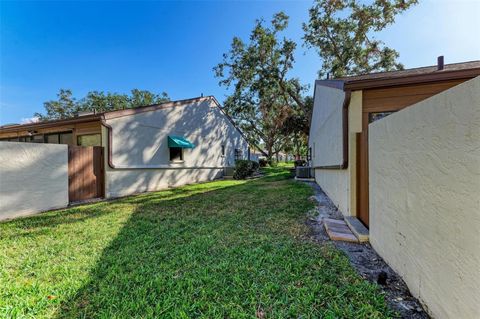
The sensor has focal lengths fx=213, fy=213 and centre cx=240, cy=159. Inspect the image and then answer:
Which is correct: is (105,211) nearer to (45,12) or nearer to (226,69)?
(45,12)

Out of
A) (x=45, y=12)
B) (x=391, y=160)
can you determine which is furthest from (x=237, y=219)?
(x=45, y=12)

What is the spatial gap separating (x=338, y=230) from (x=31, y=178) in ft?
27.0

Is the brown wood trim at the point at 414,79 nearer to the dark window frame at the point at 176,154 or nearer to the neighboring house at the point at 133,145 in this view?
the neighboring house at the point at 133,145

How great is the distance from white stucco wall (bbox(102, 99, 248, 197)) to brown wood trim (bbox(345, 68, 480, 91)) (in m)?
8.91

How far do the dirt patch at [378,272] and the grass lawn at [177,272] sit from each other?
0.48ft

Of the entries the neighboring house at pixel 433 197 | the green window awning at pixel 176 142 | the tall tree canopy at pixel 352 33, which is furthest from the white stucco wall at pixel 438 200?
the tall tree canopy at pixel 352 33

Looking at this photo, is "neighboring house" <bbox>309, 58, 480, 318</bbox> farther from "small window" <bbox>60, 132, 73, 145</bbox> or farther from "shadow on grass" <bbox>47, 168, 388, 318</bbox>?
"small window" <bbox>60, 132, 73, 145</bbox>

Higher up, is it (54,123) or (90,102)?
(90,102)

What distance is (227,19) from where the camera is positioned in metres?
13.4

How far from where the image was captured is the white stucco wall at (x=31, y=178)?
565 centimetres

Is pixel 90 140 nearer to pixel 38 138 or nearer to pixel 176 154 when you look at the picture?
pixel 38 138

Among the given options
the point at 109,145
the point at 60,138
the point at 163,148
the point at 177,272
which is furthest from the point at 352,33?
the point at 177,272

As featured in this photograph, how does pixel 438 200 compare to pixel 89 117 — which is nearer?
pixel 438 200

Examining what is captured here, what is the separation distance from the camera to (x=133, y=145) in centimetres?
988
